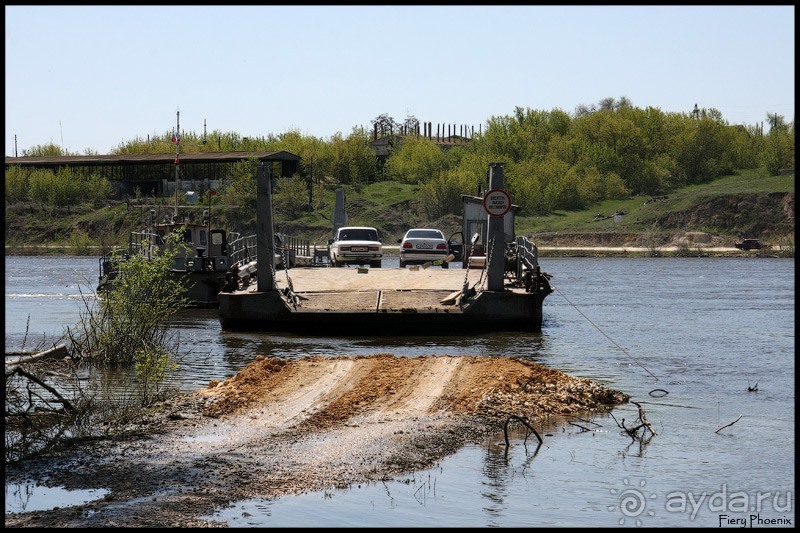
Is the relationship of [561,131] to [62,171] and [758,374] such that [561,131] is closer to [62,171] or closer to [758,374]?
[62,171]

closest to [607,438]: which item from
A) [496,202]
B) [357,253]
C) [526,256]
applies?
[496,202]

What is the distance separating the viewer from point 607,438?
1261 cm

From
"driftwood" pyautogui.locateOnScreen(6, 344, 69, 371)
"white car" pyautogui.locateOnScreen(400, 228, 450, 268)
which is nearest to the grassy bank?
"white car" pyautogui.locateOnScreen(400, 228, 450, 268)

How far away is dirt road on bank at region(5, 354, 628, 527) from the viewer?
30.5 feet

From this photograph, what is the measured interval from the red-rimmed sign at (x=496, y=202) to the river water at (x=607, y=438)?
9.55 ft

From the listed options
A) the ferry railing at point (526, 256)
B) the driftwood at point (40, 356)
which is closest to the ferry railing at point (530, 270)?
the ferry railing at point (526, 256)

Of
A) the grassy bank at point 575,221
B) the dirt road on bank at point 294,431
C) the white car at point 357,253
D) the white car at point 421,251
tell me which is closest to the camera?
the dirt road on bank at point 294,431

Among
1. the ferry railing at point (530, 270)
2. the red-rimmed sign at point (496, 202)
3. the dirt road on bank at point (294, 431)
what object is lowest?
the dirt road on bank at point (294, 431)

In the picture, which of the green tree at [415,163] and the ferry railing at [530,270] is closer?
the ferry railing at [530,270]

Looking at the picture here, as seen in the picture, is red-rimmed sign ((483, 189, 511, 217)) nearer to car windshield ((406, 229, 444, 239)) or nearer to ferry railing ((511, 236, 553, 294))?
ferry railing ((511, 236, 553, 294))

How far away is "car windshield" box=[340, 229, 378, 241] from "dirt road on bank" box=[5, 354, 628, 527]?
22.3m

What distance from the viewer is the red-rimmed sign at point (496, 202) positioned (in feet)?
70.7

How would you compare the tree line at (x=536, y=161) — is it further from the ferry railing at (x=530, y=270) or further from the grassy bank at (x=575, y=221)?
the ferry railing at (x=530, y=270)

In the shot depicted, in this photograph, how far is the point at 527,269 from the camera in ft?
82.5
